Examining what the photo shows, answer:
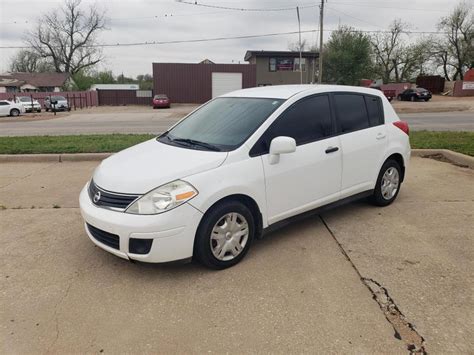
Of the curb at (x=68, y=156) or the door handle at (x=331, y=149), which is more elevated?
the door handle at (x=331, y=149)

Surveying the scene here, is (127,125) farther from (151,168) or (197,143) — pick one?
(151,168)

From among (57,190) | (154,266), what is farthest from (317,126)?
(57,190)

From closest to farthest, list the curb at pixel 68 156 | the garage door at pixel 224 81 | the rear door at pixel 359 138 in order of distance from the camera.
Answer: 1. the rear door at pixel 359 138
2. the curb at pixel 68 156
3. the garage door at pixel 224 81

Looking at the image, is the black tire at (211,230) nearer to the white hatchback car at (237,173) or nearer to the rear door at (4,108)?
the white hatchback car at (237,173)

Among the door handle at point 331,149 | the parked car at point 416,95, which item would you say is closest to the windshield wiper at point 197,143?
the door handle at point 331,149

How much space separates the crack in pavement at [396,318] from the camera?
8.39 ft

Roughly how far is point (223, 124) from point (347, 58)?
4797 centimetres

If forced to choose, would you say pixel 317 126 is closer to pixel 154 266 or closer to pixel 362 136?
pixel 362 136

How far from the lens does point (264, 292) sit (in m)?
3.20

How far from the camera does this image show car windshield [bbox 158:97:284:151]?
152 inches

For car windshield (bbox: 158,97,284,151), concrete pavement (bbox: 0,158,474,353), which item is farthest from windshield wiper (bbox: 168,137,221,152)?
concrete pavement (bbox: 0,158,474,353)

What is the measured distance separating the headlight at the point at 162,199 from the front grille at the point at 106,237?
0.28 m

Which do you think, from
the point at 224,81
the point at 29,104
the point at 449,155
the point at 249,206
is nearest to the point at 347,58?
the point at 224,81

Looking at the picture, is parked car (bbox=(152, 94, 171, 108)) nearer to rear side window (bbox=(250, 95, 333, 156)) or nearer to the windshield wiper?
the windshield wiper
